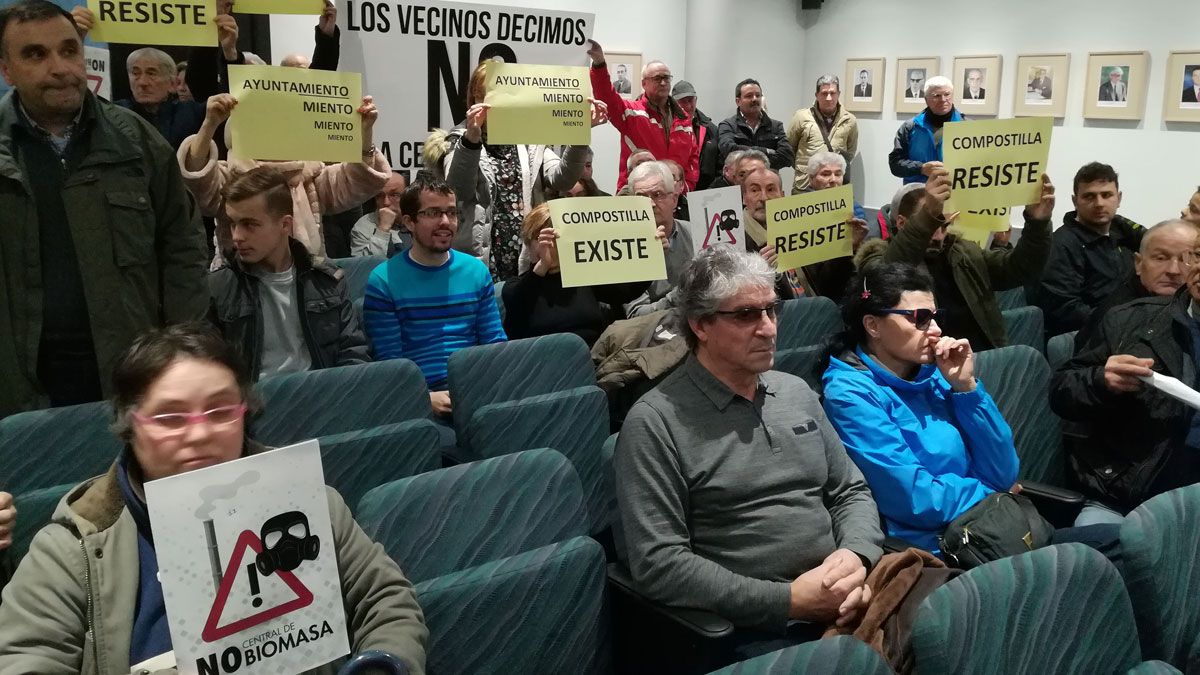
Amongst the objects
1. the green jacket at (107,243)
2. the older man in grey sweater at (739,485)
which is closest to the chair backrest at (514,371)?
the green jacket at (107,243)

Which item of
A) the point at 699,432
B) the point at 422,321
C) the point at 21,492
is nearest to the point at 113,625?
the point at 21,492

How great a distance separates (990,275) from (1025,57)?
5343 mm

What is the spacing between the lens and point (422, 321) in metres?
3.80

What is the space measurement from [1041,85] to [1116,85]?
0.69m

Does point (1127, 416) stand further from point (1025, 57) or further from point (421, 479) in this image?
point (1025, 57)

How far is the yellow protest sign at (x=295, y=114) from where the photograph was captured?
140 inches

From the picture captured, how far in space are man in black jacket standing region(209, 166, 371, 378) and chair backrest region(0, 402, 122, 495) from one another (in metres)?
0.66

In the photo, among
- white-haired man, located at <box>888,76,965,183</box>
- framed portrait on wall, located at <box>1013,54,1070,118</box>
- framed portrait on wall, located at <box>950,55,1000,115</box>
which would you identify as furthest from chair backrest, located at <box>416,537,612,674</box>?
framed portrait on wall, located at <box>950,55,1000,115</box>

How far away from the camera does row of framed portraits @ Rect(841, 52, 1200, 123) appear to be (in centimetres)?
749

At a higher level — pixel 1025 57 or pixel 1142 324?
pixel 1025 57

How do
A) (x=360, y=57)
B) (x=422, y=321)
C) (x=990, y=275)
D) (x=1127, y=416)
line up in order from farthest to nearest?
1. (x=360, y=57)
2. (x=990, y=275)
3. (x=422, y=321)
4. (x=1127, y=416)

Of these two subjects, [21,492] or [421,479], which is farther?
[21,492]

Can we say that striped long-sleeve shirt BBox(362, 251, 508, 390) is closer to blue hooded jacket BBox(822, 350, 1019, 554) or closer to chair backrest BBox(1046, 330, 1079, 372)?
blue hooded jacket BBox(822, 350, 1019, 554)

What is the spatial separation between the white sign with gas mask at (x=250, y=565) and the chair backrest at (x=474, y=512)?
0.51 meters
